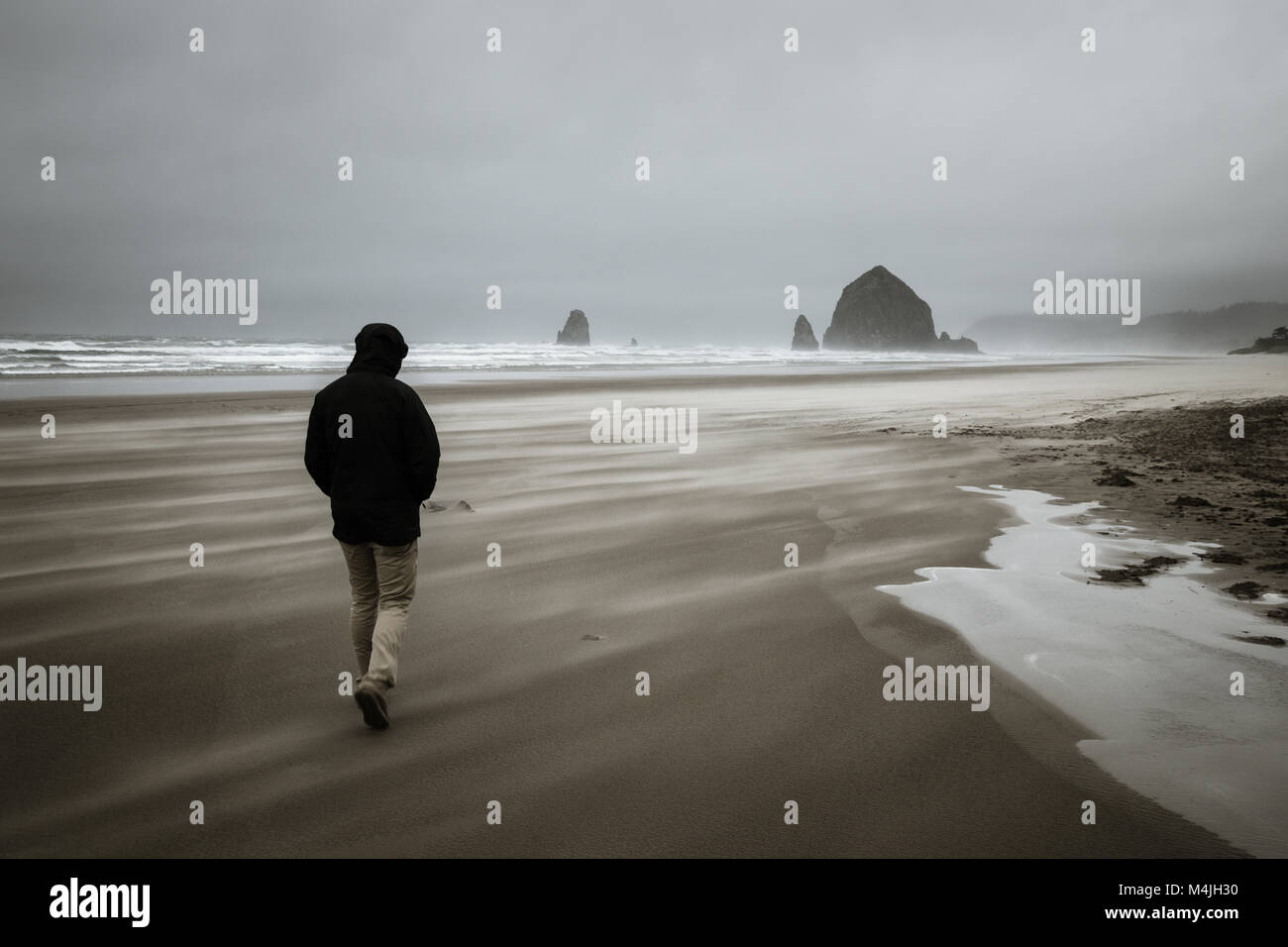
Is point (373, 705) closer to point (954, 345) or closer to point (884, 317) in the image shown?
point (884, 317)

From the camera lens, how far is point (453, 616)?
5.87m

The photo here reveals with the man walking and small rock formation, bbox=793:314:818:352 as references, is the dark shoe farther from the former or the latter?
small rock formation, bbox=793:314:818:352

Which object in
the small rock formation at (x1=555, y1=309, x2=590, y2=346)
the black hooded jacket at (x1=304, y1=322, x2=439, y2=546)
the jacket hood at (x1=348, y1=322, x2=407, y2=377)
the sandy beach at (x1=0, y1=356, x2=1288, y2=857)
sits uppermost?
the small rock formation at (x1=555, y1=309, x2=590, y2=346)

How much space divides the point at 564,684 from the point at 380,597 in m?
1.28

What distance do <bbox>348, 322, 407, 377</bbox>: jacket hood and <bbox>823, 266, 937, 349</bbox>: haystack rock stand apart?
167m

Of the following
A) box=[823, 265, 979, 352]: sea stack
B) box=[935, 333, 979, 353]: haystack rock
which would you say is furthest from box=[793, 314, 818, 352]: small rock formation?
box=[935, 333, 979, 353]: haystack rock

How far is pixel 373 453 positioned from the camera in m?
4.29

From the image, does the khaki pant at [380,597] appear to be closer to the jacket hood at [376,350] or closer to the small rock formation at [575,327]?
the jacket hood at [376,350]

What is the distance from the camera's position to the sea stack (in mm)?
162875

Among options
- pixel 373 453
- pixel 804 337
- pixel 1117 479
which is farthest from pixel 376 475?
pixel 804 337

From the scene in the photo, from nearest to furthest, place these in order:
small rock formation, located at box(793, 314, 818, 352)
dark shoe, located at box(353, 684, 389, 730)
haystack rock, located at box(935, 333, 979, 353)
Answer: dark shoe, located at box(353, 684, 389, 730) → small rock formation, located at box(793, 314, 818, 352) → haystack rock, located at box(935, 333, 979, 353)
